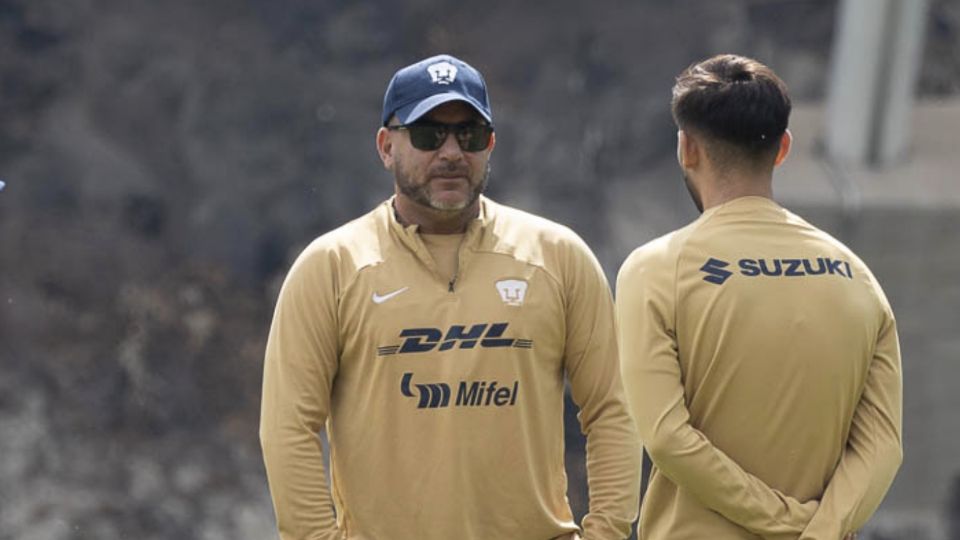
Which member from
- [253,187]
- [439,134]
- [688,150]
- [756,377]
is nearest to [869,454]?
→ [756,377]

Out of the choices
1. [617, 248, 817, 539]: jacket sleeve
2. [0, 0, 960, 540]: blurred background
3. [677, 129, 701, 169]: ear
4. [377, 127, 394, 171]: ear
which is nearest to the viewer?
[617, 248, 817, 539]: jacket sleeve

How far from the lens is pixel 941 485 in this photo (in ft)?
44.9

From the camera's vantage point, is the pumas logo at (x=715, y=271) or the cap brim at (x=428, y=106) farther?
the cap brim at (x=428, y=106)

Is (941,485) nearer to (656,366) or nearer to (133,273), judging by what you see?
(133,273)

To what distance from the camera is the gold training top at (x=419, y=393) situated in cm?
312

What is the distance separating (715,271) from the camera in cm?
280

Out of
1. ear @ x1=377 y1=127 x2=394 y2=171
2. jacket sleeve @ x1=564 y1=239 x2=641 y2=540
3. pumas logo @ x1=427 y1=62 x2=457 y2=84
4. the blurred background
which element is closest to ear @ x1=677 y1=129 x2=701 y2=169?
jacket sleeve @ x1=564 y1=239 x2=641 y2=540

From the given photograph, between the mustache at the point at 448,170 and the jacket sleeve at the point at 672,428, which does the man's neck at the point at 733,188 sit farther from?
the mustache at the point at 448,170

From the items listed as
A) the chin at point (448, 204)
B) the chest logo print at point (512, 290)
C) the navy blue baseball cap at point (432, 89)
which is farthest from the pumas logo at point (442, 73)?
the chest logo print at point (512, 290)

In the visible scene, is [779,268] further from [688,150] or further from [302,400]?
[302,400]

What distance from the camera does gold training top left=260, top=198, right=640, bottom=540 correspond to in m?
3.12

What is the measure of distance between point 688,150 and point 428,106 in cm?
60

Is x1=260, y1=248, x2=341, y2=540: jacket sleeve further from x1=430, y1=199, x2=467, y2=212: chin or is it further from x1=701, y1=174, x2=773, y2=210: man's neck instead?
x1=701, y1=174, x2=773, y2=210: man's neck

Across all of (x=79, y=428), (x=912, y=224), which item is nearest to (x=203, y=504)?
(x=79, y=428)
